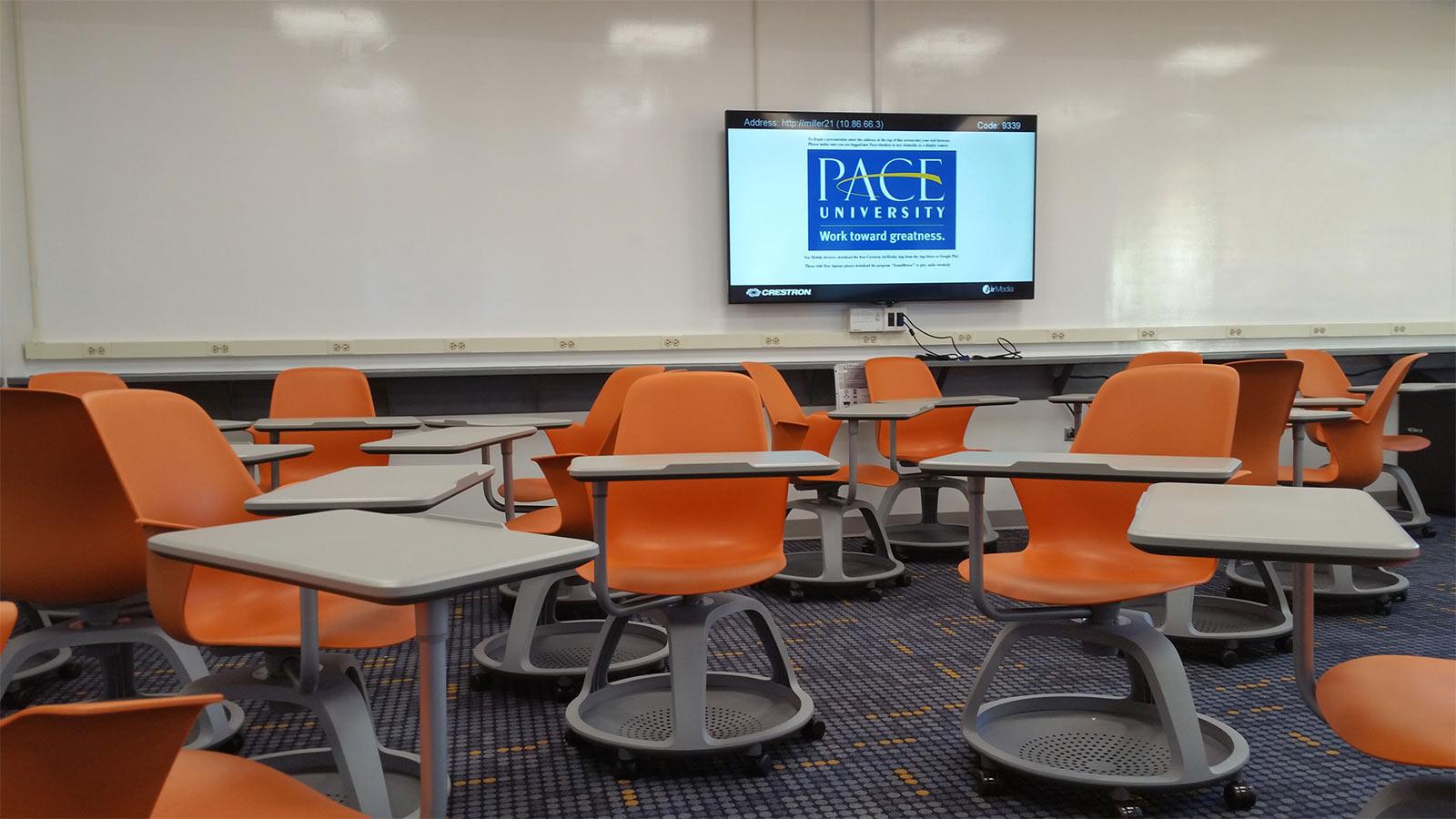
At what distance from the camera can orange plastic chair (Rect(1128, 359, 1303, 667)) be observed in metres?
2.64

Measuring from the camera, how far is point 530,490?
3580mm

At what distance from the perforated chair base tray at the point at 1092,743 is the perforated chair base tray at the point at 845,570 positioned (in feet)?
4.07

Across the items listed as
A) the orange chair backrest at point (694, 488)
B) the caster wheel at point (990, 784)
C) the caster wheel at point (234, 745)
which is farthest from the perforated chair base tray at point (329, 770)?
the caster wheel at point (990, 784)

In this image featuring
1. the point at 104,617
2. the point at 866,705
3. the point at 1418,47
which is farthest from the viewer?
the point at 1418,47

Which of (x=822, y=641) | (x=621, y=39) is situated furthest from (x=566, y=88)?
(x=822, y=641)

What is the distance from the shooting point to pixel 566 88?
449 centimetres

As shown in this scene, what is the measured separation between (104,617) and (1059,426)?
14.7 ft

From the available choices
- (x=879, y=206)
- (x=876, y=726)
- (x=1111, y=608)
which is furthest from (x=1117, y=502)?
(x=879, y=206)

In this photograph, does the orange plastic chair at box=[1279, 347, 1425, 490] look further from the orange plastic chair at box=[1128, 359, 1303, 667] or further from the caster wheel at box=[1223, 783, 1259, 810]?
the caster wheel at box=[1223, 783, 1259, 810]

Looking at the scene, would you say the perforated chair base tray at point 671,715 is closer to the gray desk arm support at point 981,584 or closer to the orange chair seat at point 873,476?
the gray desk arm support at point 981,584

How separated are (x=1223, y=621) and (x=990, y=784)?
1565mm

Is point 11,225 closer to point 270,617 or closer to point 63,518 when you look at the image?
point 63,518

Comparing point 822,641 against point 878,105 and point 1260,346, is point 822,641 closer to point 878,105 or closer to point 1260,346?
point 878,105

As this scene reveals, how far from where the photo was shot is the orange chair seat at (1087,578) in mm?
1799
